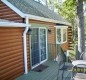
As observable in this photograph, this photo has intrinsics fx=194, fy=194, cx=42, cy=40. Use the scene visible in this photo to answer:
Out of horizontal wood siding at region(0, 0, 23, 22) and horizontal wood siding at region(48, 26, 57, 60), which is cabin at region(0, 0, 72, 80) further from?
horizontal wood siding at region(48, 26, 57, 60)

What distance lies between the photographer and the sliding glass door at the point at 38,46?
32.2 feet

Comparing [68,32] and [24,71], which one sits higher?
[68,32]

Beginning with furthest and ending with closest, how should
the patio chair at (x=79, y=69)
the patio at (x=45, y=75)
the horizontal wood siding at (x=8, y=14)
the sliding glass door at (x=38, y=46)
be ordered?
the sliding glass door at (x=38, y=46) → the horizontal wood siding at (x=8, y=14) → the patio at (x=45, y=75) → the patio chair at (x=79, y=69)

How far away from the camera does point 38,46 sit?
34.1 ft

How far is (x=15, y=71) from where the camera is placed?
7941 millimetres

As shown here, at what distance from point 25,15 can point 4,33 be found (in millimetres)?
1654

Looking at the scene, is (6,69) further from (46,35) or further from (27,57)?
(46,35)

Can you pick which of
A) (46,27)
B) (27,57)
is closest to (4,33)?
(27,57)

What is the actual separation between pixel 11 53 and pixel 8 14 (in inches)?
94.5

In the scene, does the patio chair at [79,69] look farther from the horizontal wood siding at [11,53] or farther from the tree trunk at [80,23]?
the tree trunk at [80,23]

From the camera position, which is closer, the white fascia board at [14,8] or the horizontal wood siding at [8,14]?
the white fascia board at [14,8]

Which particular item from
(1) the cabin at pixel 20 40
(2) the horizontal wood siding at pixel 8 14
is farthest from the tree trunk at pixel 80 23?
(2) the horizontal wood siding at pixel 8 14

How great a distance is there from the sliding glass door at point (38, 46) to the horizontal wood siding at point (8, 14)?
1241 mm

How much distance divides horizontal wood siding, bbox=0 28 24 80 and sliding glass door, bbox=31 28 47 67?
1380 mm
